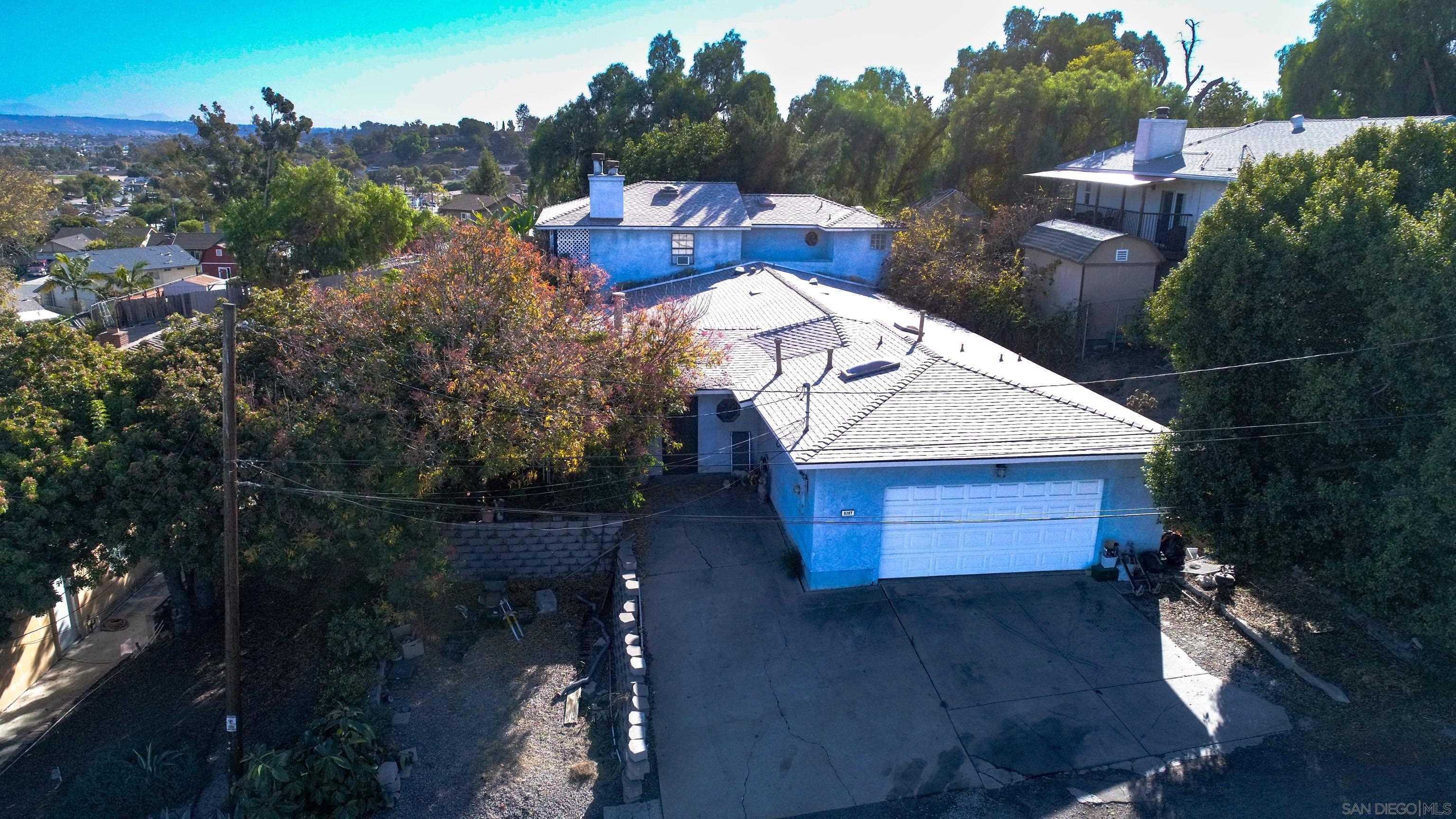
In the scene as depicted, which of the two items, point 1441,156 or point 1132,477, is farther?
point 1132,477

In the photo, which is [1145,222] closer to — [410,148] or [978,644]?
[978,644]

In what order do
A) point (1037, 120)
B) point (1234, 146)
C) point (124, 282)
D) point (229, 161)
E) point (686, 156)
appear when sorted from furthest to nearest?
1. point (229, 161)
2. point (124, 282)
3. point (1037, 120)
4. point (686, 156)
5. point (1234, 146)

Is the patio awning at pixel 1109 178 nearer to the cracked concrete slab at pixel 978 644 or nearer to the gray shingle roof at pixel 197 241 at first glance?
the cracked concrete slab at pixel 978 644

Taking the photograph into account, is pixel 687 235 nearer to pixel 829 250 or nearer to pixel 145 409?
pixel 829 250

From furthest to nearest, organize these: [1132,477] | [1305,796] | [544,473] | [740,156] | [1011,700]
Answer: [740,156]
[544,473]
[1132,477]
[1011,700]
[1305,796]

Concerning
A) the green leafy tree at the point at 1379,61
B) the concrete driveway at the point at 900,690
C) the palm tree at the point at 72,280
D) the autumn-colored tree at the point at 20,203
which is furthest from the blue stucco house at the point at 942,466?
the autumn-colored tree at the point at 20,203

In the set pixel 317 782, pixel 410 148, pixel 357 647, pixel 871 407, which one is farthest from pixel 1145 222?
pixel 410 148

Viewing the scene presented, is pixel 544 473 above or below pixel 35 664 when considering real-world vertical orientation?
above

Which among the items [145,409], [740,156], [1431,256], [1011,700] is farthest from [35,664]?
[740,156]
